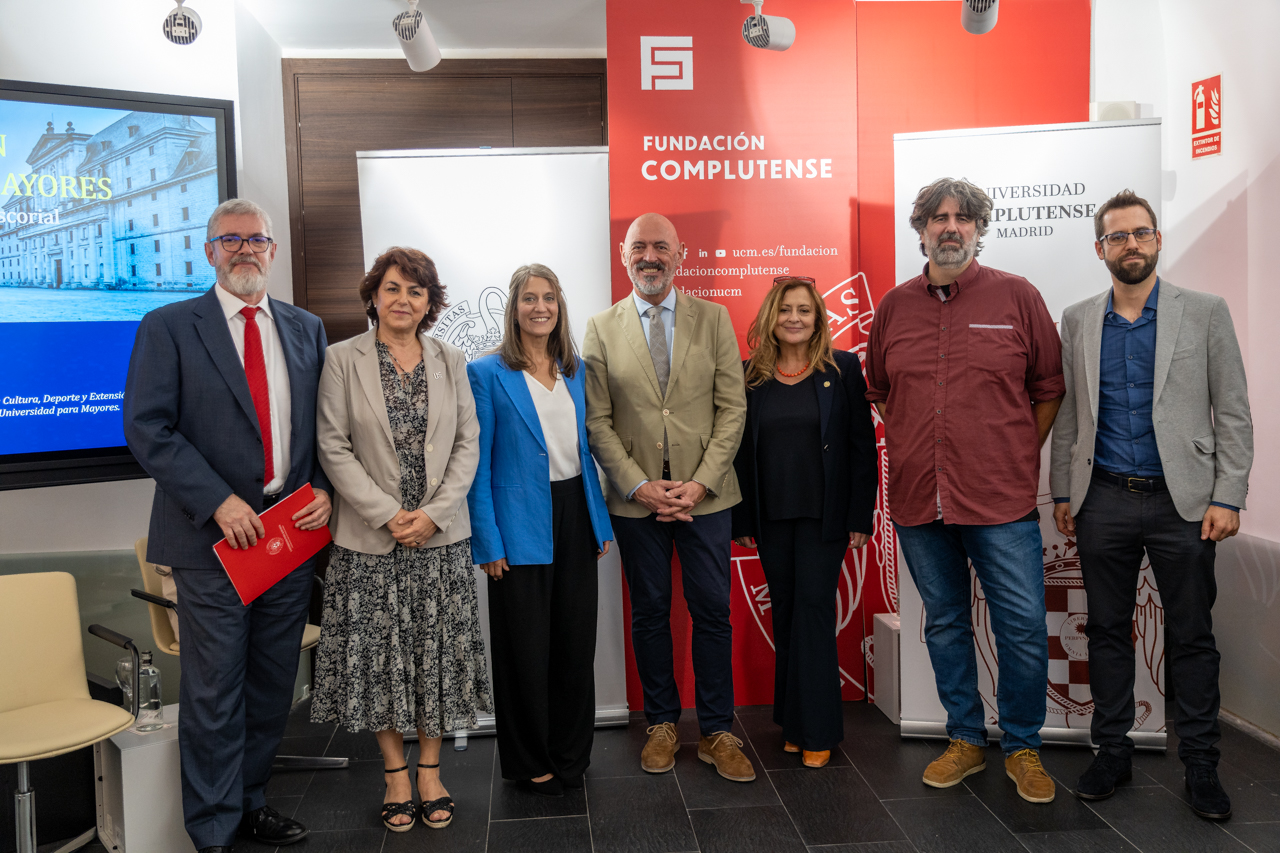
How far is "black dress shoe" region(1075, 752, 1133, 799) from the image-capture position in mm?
2766

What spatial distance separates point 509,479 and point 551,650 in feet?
2.10

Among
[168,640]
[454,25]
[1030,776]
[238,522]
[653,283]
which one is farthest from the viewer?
[454,25]

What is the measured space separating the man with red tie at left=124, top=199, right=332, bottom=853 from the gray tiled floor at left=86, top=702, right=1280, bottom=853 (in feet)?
1.23

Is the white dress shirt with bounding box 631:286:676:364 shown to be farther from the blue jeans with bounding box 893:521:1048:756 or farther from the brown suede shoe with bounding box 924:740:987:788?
the brown suede shoe with bounding box 924:740:987:788

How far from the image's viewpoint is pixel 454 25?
423 cm

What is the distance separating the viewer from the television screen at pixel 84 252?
2986mm

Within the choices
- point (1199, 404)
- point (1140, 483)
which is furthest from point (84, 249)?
point (1199, 404)

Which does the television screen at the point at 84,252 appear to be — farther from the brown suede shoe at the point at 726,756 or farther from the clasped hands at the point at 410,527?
the brown suede shoe at the point at 726,756

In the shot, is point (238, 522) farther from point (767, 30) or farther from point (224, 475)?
point (767, 30)

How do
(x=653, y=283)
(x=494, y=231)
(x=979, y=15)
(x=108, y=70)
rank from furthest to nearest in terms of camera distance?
(x=494, y=231)
(x=108, y=70)
(x=979, y=15)
(x=653, y=283)

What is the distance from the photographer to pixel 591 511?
2918mm

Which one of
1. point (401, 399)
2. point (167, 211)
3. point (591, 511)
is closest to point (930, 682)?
point (591, 511)

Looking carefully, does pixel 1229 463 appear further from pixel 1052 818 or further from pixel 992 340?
pixel 1052 818

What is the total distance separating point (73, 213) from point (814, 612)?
307 centimetres
